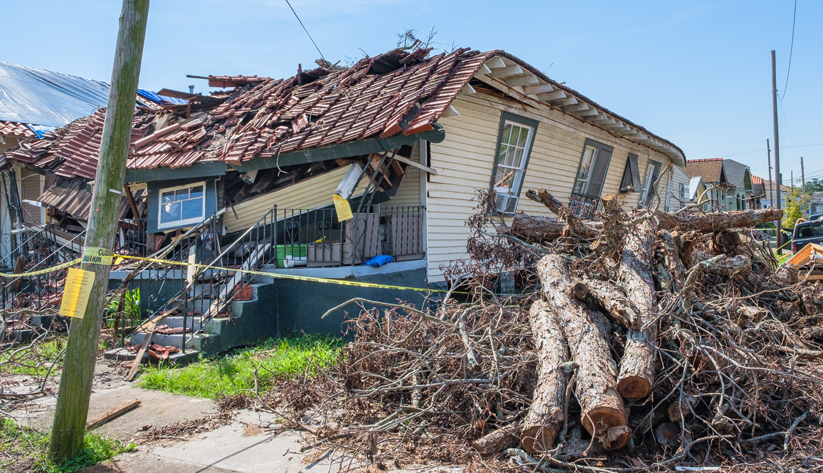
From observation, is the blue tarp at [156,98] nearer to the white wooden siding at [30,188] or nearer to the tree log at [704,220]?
the white wooden siding at [30,188]

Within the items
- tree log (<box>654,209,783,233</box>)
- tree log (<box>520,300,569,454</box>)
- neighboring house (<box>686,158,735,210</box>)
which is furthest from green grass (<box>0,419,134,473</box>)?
neighboring house (<box>686,158,735,210</box>)

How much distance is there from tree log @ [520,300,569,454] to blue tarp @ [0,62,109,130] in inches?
661

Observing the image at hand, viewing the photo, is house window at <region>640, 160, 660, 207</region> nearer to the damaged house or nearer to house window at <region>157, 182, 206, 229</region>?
the damaged house

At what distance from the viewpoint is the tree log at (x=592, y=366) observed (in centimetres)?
394

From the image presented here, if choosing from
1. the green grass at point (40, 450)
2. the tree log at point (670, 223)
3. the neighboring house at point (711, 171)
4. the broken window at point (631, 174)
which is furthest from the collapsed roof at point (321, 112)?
the neighboring house at point (711, 171)

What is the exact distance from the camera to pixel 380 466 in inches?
166

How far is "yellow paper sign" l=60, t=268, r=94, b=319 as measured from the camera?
4.24 metres

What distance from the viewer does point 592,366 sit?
4219 millimetres

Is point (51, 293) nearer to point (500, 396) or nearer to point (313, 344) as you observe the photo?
point (313, 344)

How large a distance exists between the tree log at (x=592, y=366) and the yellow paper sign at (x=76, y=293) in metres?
3.87

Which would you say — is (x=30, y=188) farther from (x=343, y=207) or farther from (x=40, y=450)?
(x=40, y=450)

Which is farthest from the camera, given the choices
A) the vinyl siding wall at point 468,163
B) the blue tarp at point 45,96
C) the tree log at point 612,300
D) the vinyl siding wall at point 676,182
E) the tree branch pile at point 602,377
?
the vinyl siding wall at point 676,182

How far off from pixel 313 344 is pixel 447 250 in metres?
2.92

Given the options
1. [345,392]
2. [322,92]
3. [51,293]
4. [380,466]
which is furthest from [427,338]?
[51,293]
